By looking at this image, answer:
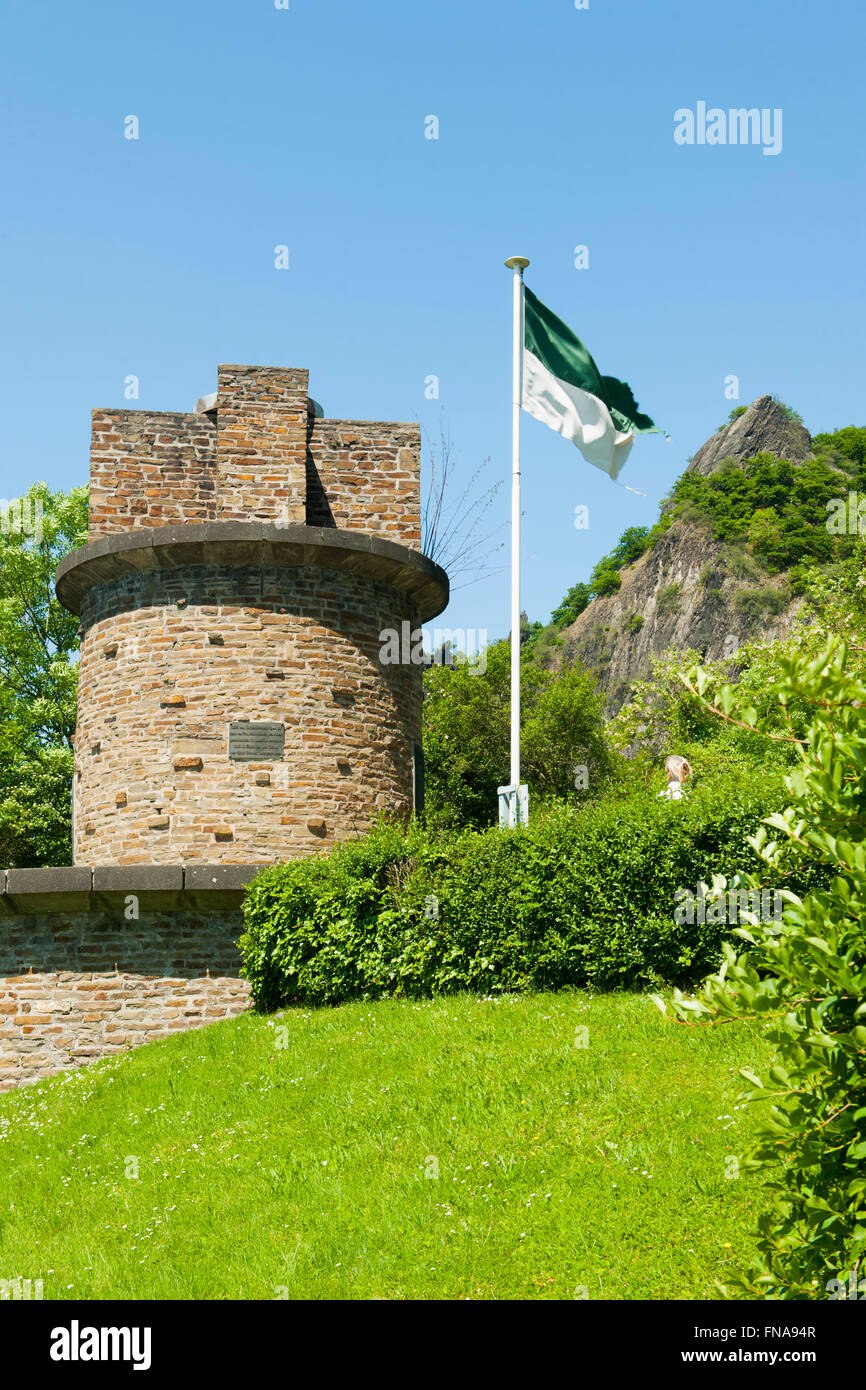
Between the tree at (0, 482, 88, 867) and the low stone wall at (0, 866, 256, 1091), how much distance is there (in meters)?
14.5

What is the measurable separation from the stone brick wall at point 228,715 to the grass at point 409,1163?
398cm

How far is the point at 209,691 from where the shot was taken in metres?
16.0

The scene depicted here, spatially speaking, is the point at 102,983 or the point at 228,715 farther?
the point at 228,715

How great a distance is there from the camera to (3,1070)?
46.5 feet

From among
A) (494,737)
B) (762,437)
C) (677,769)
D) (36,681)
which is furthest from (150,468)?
(762,437)

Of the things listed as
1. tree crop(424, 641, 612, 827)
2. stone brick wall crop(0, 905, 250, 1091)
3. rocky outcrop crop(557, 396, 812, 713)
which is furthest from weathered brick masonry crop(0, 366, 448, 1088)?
rocky outcrop crop(557, 396, 812, 713)

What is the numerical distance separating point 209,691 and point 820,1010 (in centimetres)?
1290

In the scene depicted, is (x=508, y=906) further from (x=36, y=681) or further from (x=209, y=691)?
(x=36, y=681)

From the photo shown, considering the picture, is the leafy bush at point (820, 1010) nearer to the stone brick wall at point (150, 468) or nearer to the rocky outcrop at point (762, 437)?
the stone brick wall at point (150, 468)

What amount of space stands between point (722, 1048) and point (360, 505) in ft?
36.5

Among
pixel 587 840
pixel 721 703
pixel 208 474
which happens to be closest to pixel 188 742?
pixel 208 474

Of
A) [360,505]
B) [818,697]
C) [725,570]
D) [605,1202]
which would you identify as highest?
[725,570]

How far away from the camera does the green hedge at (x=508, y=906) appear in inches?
474

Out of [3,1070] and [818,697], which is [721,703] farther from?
[3,1070]
